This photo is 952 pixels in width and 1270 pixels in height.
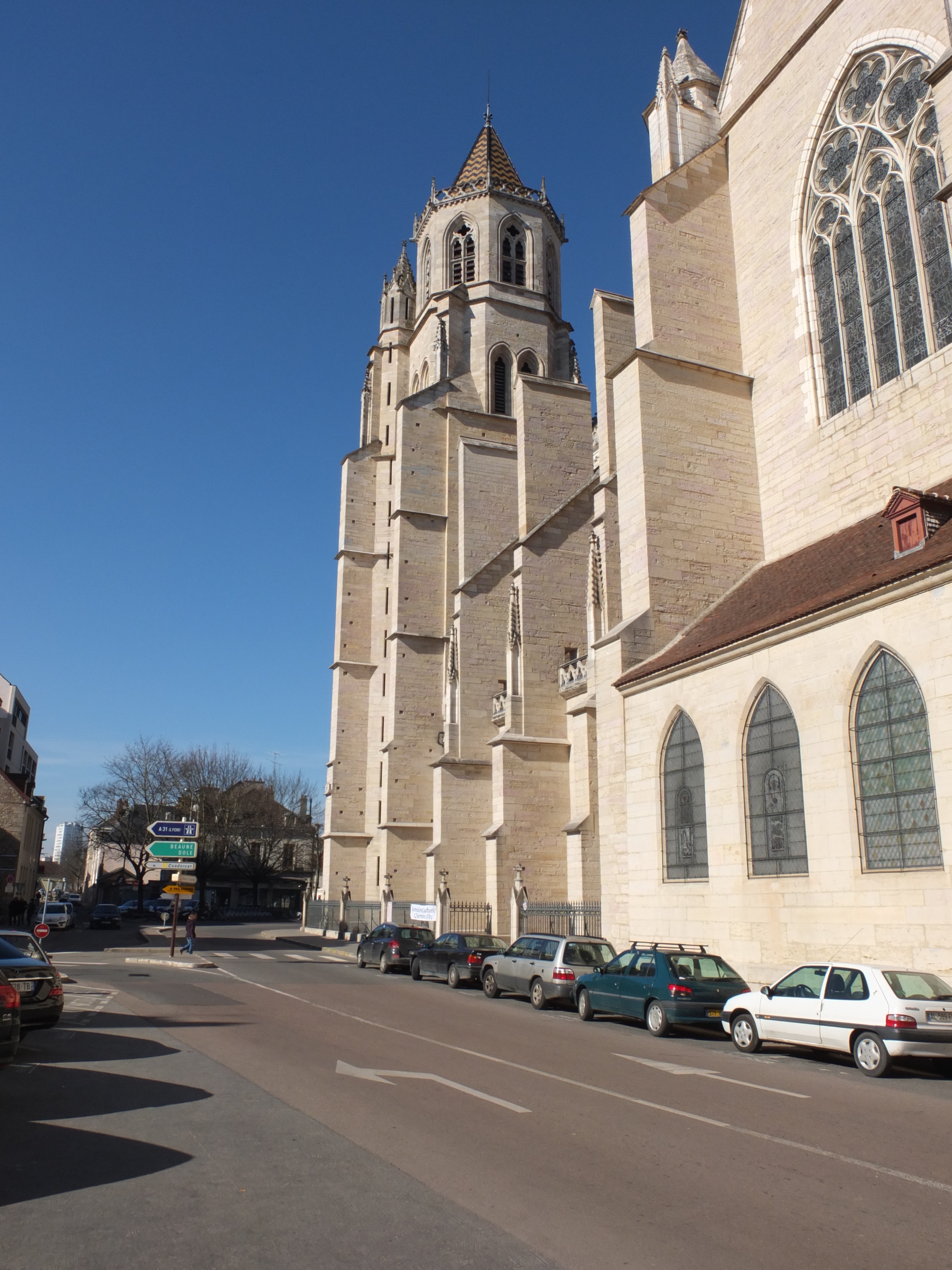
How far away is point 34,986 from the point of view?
9.68m

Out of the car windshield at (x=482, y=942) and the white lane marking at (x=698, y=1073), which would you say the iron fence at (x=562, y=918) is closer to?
the car windshield at (x=482, y=942)

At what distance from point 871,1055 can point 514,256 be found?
4083 centimetres

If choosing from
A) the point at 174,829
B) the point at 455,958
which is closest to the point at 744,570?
the point at 455,958

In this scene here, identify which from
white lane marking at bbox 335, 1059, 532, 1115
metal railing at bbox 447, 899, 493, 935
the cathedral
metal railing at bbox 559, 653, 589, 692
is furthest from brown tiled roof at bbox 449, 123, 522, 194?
white lane marking at bbox 335, 1059, 532, 1115

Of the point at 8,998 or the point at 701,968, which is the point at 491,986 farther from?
the point at 8,998

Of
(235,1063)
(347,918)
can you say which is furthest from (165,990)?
(347,918)

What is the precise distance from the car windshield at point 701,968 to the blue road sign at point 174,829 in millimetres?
12476

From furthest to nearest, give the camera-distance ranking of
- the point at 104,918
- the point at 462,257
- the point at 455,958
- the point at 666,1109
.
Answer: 1. the point at 462,257
2. the point at 104,918
3. the point at 455,958
4. the point at 666,1109

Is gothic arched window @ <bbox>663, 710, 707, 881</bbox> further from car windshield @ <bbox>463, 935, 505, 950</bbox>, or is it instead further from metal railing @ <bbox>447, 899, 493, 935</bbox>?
metal railing @ <bbox>447, 899, 493, 935</bbox>

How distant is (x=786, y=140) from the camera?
20016mm

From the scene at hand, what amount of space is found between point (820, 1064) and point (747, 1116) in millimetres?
3894

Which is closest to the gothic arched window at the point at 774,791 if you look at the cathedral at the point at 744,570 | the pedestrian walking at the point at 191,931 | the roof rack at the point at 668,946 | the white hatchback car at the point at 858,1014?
the cathedral at the point at 744,570

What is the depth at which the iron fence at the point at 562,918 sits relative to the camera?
21594mm

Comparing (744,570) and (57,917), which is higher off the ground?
(744,570)
